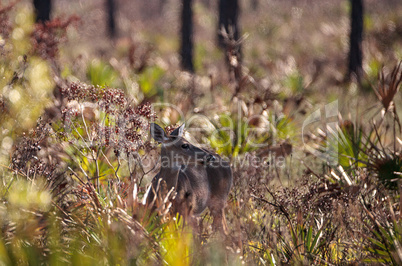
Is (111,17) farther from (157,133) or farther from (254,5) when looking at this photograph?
(157,133)

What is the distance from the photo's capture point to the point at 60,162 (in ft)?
21.6

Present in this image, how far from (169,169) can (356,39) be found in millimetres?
14400

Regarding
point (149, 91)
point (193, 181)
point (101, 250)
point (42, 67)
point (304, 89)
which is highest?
point (304, 89)

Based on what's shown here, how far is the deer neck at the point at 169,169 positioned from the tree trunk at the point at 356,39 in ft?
44.0

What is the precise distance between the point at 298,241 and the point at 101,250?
172 cm

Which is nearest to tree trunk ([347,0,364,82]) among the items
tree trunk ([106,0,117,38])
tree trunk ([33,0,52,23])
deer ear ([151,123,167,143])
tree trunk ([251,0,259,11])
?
tree trunk ([33,0,52,23])

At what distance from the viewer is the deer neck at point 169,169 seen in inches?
194

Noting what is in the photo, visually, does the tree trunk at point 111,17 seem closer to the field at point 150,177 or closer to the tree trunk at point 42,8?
the tree trunk at point 42,8

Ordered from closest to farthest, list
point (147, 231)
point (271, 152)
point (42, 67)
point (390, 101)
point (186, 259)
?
point (186, 259) < point (147, 231) < point (42, 67) < point (390, 101) < point (271, 152)

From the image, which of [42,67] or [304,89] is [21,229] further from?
[304,89]

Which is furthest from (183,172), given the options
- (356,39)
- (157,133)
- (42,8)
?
(356,39)

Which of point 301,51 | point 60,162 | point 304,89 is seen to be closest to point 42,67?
point 60,162

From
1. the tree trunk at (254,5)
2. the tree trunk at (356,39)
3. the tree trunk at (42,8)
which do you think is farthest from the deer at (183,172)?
the tree trunk at (254,5)

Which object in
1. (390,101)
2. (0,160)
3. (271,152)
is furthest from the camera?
(271,152)
